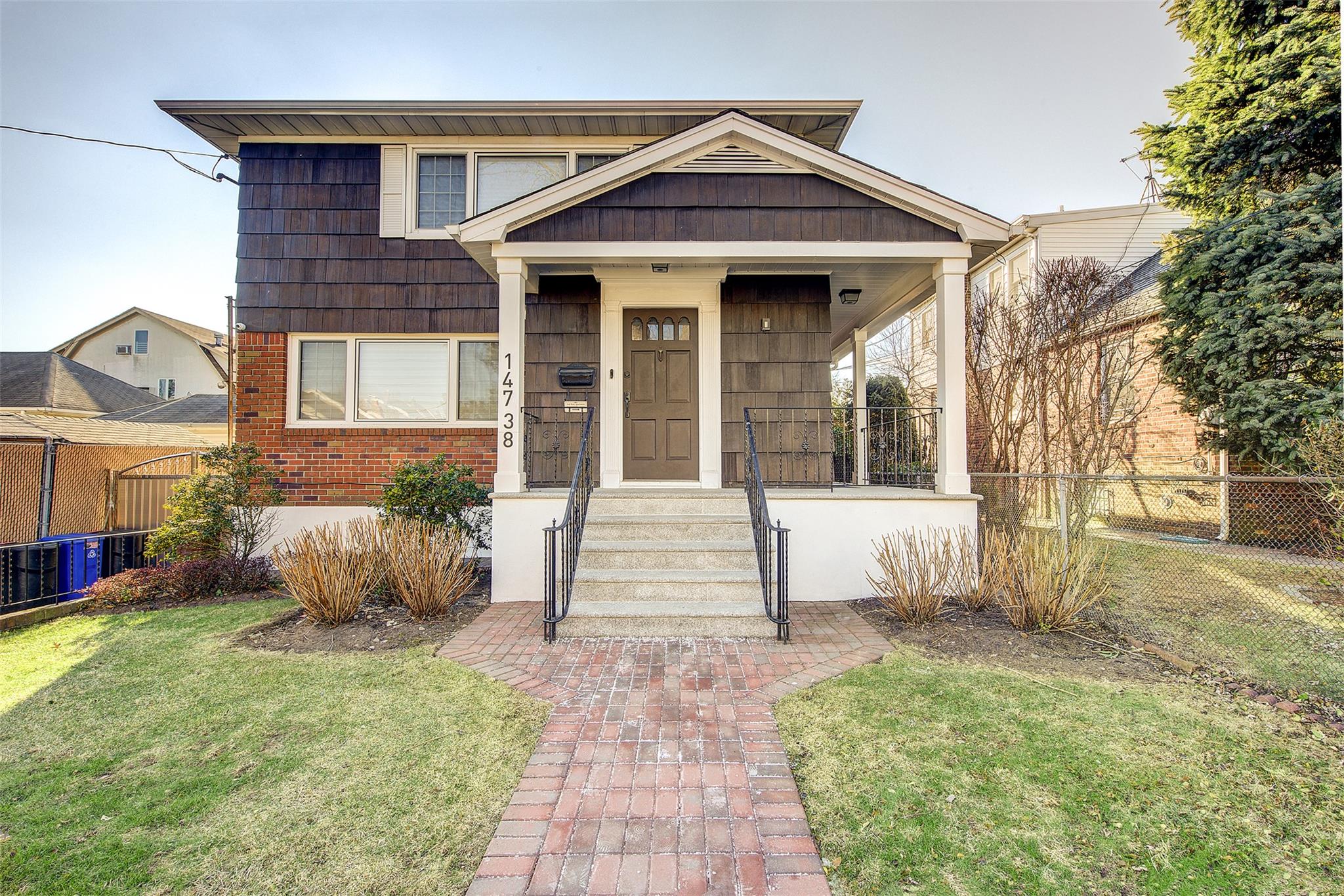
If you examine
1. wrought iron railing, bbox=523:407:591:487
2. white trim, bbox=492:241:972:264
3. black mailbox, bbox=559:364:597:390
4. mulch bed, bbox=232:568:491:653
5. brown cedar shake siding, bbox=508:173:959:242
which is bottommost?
mulch bed, bbox=232:568:491:653

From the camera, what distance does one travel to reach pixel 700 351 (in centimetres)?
714

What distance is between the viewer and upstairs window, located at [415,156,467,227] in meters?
7.76

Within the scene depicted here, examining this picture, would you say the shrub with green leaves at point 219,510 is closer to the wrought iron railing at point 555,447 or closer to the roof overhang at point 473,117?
the wrought iron railing at point 555,447

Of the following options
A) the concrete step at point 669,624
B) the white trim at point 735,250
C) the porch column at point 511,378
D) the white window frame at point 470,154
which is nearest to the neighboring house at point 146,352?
the white window frame at point 470,154

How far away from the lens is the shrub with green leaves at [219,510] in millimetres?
6297

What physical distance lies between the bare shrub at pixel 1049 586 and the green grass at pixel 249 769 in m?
3.99

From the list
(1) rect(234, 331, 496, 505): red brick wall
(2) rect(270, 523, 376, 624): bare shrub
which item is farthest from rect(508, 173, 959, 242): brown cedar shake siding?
(2) rect(270, 523, 376, 624): bare shrub

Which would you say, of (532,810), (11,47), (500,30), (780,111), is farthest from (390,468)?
(11,47)

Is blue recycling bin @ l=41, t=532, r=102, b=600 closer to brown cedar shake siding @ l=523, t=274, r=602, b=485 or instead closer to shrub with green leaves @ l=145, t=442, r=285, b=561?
shrub with green leaves @ l=145, t=442, r=285, b=561

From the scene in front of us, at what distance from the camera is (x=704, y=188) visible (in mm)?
5840

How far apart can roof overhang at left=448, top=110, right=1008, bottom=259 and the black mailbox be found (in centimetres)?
179

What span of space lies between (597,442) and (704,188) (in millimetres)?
3182

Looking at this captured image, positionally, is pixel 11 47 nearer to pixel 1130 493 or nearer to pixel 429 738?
pixel 429 738

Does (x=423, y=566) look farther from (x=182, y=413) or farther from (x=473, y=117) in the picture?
(x=182, y=413)
